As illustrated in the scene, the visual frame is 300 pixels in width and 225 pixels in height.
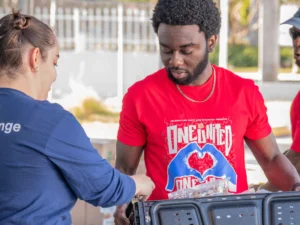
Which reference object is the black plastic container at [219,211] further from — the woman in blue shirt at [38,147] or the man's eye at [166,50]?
the man's eye at [166,50]

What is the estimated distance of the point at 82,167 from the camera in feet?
7.40

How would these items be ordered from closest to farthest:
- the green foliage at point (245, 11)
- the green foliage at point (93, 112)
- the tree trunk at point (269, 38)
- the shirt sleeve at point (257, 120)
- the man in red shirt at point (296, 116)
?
the shirt sleeve at point (257, 120) → the man in red shirt at point (296, 116) → the green foliage at point (93, 112) → the tree trunk at point (269, 38) → the green foliage at point (245, 11)

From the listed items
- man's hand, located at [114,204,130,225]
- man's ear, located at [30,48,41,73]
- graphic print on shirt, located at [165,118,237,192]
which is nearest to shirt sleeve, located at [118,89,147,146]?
graphic print on shirt, located at [165,118,237,192]

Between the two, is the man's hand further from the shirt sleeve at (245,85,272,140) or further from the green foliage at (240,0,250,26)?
the green foliage at (240,0,250,26)

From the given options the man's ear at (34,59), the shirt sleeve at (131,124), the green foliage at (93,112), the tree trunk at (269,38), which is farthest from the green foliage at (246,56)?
the man's ear at (34,59)

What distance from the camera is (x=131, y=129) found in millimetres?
2934

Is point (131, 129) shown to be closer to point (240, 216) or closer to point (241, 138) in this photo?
point (241, 138)

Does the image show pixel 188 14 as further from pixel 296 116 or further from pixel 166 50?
pixel 296 116

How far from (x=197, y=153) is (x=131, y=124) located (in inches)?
11.0

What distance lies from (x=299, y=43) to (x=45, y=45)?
1446 mm

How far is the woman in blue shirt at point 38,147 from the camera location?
219 cm

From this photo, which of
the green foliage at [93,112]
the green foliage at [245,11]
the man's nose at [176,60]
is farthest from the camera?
the green foliage at [245,11]

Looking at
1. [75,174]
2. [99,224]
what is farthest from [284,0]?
[75,174]

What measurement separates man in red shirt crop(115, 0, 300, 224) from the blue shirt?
1.90 ft
